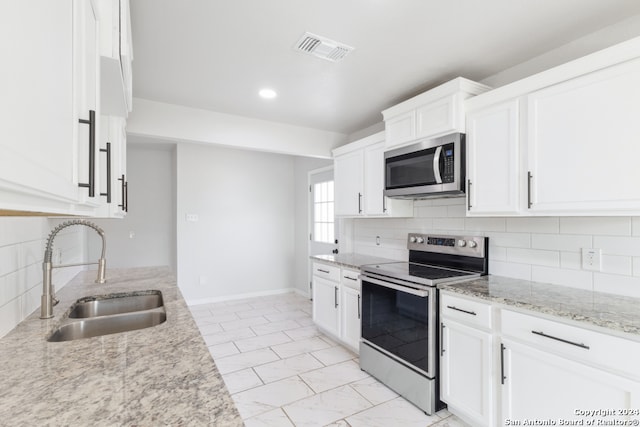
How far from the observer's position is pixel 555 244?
2027mm

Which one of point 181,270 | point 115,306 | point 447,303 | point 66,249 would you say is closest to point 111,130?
point 115,306

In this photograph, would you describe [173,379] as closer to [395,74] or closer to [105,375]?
[105,375]

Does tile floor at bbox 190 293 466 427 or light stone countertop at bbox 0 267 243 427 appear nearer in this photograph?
light stone countertop at bbox 0 267 243 427

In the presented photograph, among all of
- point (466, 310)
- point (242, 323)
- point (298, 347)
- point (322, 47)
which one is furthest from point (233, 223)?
point (466, 310)

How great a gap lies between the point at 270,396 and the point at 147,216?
12.2 feet

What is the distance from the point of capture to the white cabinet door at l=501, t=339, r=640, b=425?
1343 mm

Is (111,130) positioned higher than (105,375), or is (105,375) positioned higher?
(111,130)

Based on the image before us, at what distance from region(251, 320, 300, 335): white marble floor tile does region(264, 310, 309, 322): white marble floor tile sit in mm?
149

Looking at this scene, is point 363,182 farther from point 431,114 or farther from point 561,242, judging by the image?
point 561,242

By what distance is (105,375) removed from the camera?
955mm

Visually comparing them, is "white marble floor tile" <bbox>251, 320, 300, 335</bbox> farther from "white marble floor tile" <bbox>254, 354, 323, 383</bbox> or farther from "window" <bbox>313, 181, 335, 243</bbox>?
"window" <bbox>313, 181, 335, 243</bbox>

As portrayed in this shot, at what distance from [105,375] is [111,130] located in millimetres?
1464

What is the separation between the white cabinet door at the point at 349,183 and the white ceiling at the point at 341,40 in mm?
710

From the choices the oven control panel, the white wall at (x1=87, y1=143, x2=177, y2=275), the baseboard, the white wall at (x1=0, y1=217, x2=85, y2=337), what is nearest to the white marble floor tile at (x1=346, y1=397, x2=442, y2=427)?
the oven control panel
